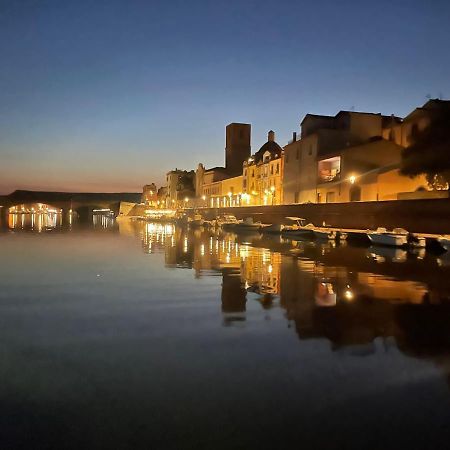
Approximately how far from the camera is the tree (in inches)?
1551

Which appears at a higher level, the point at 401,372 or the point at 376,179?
the point at 376,179

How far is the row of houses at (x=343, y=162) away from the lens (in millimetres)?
Answer: 49312

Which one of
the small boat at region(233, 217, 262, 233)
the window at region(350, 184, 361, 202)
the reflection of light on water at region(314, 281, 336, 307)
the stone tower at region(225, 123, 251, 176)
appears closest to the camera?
the reflection of light on water at region(314, 281, 336, 307)

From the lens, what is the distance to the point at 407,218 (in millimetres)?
40719

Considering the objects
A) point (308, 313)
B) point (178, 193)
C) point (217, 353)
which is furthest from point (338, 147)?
point (178, 193)

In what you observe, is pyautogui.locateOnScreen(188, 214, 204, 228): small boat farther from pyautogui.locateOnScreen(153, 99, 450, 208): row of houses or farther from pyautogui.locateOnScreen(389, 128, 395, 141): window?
pyautogui.locateOnScreen(389, 128, 395, 141): window

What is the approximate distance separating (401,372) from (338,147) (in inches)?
2258

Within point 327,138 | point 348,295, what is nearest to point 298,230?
point 327,138

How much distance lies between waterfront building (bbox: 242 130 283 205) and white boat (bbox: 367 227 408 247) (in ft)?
132

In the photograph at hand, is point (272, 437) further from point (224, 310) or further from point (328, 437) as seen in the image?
point (224, 310)

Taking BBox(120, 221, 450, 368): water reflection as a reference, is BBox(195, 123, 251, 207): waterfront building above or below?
above

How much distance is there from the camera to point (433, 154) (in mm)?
40250

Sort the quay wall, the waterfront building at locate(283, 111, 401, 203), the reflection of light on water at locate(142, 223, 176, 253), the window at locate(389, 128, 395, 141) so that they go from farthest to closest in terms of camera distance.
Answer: the waterfront building at locate(283, 111, 401, 203)
the window at locate(389, 128, 395, 141)
the reflection of light on water at locate(142, 223, 176, 253)
the quay wall

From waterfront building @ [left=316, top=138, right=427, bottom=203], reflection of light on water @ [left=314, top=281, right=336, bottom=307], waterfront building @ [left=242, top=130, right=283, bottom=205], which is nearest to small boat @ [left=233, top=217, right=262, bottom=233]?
waterfront building @ [left=316, top=138, right=427, bottom=203]
